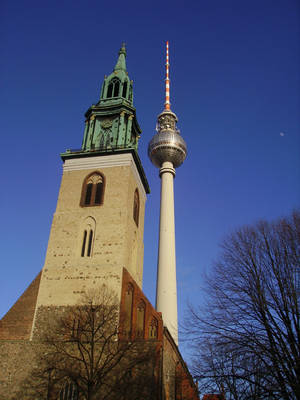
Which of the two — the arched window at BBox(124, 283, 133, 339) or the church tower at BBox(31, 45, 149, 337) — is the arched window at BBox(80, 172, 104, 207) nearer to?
the church tower at BBox(31, 45, 149, 337)

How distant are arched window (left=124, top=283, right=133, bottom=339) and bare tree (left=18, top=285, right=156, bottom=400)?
59 centimetres

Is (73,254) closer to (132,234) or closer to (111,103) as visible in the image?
(132,234)

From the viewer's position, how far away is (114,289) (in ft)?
74.5

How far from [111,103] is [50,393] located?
24.4m

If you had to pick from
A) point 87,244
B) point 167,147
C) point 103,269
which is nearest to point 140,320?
point 103,269

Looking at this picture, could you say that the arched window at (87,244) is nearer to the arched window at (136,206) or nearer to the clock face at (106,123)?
the arched window at (136,206)

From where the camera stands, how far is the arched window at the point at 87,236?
995 inches

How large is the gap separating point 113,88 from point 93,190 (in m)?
12.6

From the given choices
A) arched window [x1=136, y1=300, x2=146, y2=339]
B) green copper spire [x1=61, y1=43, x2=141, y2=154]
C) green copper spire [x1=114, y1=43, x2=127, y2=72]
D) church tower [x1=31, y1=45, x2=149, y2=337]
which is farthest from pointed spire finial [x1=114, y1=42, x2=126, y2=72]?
arched window [x1=136, y1=300, x2=146, y2=339]

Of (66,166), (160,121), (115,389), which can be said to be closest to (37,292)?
(115,389)

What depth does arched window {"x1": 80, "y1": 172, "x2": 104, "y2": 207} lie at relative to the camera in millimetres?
27516

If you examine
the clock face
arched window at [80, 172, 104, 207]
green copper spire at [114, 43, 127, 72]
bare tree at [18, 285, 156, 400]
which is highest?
green copper spire at [114, 43, 127, 72]

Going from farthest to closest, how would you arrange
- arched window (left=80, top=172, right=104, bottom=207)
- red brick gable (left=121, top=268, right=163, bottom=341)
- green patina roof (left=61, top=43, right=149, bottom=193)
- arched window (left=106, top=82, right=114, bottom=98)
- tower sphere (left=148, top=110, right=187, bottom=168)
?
1. tower sphere (left=148, top=110, right=187, bottom=168)
2. arched window (left=106, top=82, right=114, bottom=98)
3. green patina roof (left=61, top=43, right=149, bottom=193)
4. arched window (left=80, top=172, right=104, bottom=207)
5. red brick gable (left=121, top=268, right=163, bottom=341)

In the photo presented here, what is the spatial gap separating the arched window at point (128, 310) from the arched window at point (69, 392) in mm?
3829
